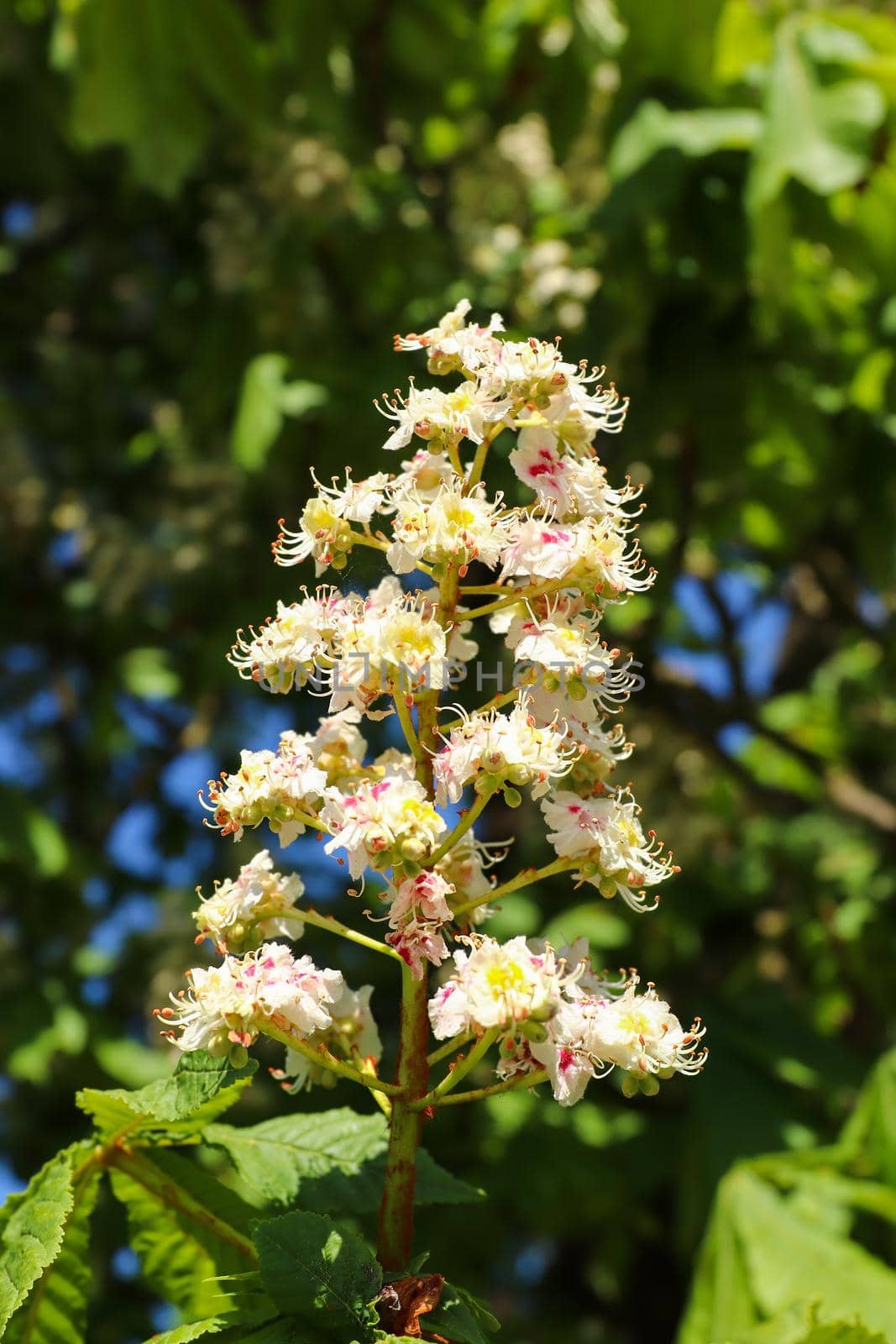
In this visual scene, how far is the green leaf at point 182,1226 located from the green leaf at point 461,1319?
10.4 inches

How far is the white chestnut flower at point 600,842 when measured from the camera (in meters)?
1.01

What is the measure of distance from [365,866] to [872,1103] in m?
1.45

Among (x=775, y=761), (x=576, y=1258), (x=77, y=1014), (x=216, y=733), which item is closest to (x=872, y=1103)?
(x=77, y=1014)

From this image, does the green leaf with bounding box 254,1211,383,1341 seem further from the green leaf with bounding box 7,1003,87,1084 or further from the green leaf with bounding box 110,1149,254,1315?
the green leaf with bounding box 7,1003,87,1084

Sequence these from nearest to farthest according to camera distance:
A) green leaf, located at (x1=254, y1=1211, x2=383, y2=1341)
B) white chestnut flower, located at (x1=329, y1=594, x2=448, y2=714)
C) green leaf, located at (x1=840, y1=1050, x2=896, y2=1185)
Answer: green leaf, located at (x1=254, y1=1211, x2=383, y2=1341), white chestnut flower, located at (x1=329, y1=594, x2=448, y2=714), green leaf, located at (x1=840, y1=1050, x2=896, y2=1185)

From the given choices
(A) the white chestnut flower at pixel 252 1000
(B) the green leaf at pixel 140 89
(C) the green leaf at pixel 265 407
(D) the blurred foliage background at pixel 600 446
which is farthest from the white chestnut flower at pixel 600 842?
(B) the green leaf at pixel 140 89

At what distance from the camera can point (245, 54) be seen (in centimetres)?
267

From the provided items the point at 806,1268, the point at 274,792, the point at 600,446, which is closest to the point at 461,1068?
the point at 274,792

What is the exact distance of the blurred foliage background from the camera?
2607 millimetres

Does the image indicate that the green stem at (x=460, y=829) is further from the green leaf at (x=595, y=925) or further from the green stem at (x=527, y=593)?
the green leaf at (x=595, y=925)

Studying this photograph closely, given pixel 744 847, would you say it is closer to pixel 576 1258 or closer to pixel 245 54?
pixel 576 1258

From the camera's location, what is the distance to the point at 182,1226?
1.17 m

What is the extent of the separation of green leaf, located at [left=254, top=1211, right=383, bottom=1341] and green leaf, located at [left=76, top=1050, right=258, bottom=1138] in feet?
0.38

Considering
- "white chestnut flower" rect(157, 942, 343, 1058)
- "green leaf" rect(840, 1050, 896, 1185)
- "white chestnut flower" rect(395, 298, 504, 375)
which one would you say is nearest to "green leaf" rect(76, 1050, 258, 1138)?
"white chestnut flower" rect(157, 942, 343, 1058)
